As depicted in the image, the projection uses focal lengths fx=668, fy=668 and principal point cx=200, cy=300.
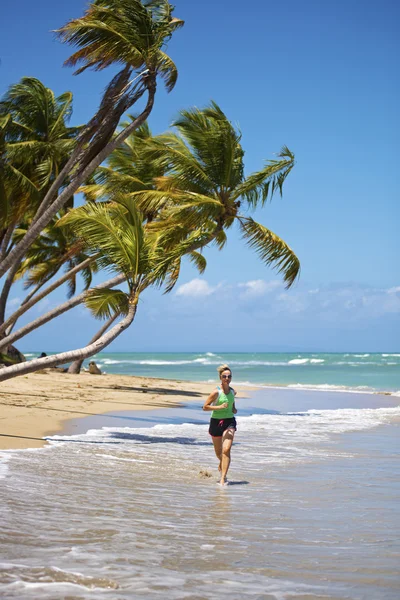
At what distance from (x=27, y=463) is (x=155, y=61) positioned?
914 cm

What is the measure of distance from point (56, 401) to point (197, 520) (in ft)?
41.0

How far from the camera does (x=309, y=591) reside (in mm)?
4289

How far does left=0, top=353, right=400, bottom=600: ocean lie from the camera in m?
4.38

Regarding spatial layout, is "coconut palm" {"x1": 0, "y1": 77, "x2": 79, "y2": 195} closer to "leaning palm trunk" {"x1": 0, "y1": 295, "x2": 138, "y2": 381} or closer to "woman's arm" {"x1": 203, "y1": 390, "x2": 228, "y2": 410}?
"leaning palm trunk" {"x1": 0, "y1": 295, "x2": 138, "y2": 381}

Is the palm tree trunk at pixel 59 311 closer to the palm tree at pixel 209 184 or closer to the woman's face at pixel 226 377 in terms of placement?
the palm tree at pixel 209 184

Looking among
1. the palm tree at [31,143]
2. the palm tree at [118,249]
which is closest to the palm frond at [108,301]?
the palm tree at [118,249]

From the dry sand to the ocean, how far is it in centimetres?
78

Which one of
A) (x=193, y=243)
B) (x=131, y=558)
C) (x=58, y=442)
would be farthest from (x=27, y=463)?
(x=193, y=243)

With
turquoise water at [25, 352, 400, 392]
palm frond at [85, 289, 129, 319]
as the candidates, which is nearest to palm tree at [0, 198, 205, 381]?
palm frond at [85, 289, 129, 319]

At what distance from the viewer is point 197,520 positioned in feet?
20.5

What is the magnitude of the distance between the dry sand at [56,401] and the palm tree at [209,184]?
5.02 meters

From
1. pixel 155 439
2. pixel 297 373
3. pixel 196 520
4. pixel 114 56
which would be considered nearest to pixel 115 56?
pixel 114 56

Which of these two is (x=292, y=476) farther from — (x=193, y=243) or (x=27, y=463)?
(x=193, y=243)

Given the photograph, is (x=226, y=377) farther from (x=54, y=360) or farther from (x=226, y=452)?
(x=54, y=360)
